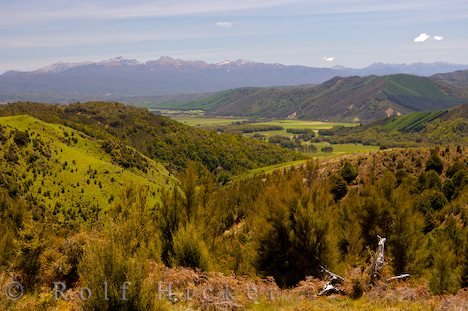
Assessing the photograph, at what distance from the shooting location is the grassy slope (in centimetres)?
8919

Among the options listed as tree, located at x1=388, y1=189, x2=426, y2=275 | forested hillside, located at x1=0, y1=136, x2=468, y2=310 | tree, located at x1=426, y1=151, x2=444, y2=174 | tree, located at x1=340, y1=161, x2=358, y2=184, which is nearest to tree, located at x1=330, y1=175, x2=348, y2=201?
tree, located at x1=340, y1=161, x2=358, y2=184

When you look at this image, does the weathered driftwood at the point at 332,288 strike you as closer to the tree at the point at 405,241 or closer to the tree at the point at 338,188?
the tree at the point at 405,241

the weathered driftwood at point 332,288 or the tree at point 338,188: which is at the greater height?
the weathered driftwood at point 332,288

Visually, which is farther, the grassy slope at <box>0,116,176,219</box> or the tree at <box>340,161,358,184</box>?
the grassy slope at <box>0,116,176,219</box>

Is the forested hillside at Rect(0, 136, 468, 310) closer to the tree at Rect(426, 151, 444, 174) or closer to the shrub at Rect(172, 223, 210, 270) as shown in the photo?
the shrub at Rect(172, 223, 210, 270)

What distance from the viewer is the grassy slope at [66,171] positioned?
89.2 meters

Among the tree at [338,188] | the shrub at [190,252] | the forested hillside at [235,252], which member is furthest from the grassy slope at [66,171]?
the shrub at [190,252]

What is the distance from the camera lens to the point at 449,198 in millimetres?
60000

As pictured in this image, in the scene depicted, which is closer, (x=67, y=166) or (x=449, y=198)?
(x=449, y=198)

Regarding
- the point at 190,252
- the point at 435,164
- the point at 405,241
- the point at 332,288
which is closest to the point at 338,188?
the point at 435,164

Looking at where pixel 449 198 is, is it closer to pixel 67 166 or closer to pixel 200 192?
pixel 200 192

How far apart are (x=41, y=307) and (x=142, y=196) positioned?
15715mm

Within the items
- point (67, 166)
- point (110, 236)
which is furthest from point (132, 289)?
point (67, 166)

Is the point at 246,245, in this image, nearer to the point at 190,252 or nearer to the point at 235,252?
the point at 235,252
